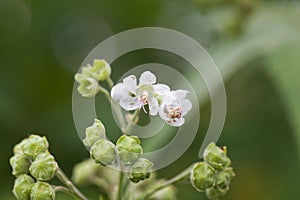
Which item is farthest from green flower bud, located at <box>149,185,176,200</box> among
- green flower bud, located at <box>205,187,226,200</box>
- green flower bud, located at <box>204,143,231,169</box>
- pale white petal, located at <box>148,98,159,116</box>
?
pale white petal, located at <box>148,98,159,116</box>

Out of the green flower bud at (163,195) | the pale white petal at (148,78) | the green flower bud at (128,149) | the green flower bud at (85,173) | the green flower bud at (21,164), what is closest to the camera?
the green flower bud at (128,149)

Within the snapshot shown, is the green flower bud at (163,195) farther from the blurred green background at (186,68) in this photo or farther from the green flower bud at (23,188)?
the blurred green background at (186,68)

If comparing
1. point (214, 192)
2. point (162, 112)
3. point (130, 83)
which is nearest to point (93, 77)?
point (130, 83)

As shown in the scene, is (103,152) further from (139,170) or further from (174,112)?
(174,112)

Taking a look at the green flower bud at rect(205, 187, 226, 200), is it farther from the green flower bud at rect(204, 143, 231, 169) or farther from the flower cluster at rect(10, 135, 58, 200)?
the flower cluster at rect(10, 135, 58, 200)

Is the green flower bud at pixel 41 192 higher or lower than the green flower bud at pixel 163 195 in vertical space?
higher

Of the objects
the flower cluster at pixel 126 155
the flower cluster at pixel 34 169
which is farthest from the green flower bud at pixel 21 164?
the flower cluster at pixel 126 155

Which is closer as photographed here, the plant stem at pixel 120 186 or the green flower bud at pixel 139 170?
the green flower bud at pixel 139 170
